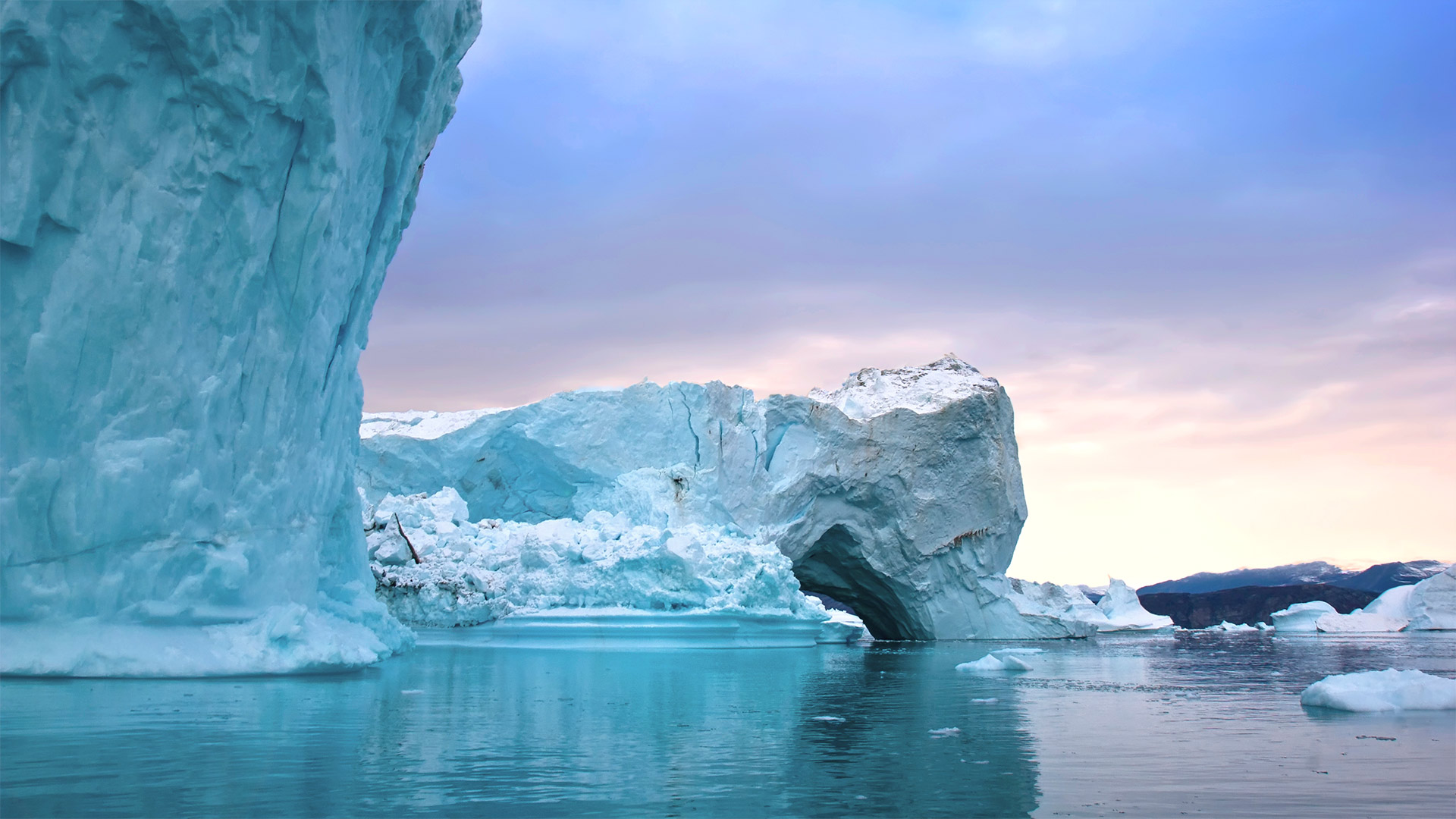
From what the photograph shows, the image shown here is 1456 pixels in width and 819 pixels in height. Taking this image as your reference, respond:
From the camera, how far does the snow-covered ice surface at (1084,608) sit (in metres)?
21.7

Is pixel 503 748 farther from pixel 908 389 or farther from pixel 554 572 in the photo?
pixel 908 389

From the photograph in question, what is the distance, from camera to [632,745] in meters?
4.56

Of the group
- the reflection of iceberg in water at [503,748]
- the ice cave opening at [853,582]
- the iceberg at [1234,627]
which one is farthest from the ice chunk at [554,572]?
the iceberg at [1234,627]

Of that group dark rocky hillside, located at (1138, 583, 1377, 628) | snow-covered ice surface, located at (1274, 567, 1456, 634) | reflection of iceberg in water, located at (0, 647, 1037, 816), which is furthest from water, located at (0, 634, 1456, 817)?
dark rocky hillside, located at (1138, 583, 1377, 628)

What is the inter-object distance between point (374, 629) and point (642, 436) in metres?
8.59

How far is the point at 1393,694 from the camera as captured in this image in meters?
6.13

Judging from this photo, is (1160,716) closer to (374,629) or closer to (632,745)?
(632,745)

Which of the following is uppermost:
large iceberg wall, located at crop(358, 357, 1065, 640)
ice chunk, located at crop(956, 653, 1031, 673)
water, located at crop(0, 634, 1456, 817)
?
large iceberg wall, located at crop(358, 357, 1065, 640)

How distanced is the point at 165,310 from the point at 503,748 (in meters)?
4.46

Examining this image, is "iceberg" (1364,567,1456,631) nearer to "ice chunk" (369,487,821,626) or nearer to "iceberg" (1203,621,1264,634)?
"iceberg" (1203,621,1264,634)

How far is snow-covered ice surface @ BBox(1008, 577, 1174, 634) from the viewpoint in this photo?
2169cm

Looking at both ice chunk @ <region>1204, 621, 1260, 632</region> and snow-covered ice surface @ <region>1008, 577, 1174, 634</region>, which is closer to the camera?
snow-covered ice surface @ <region>1008, 577, 1174, 634</region>

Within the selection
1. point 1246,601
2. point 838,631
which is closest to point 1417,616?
point 1246,601

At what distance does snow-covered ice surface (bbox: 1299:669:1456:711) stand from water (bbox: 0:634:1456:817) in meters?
0.21
